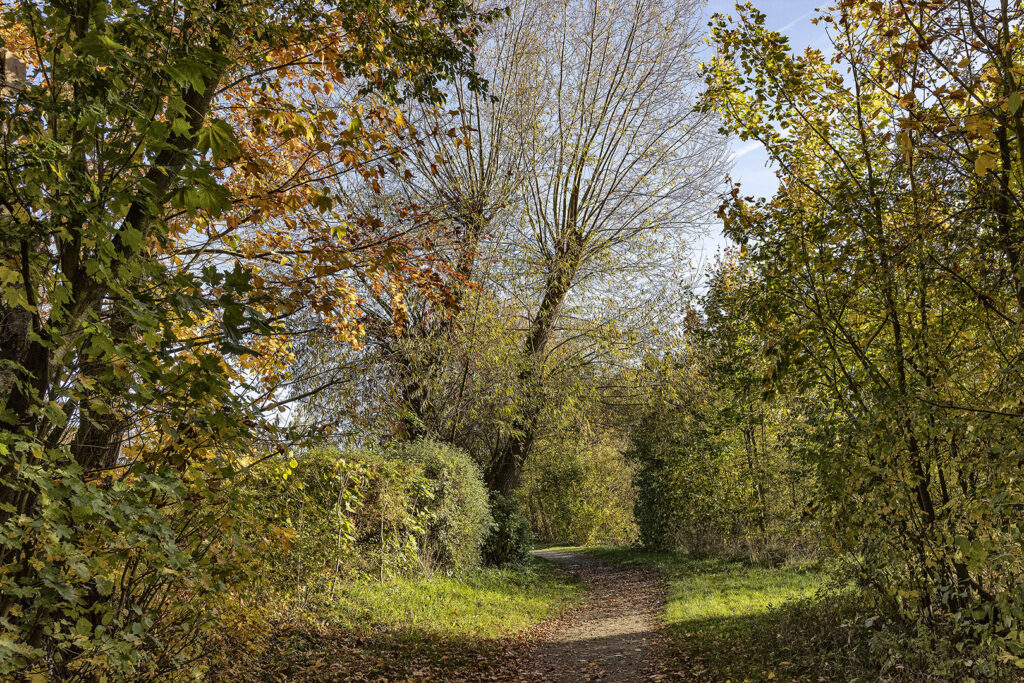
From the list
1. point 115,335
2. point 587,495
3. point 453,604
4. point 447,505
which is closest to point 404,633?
point 453,604

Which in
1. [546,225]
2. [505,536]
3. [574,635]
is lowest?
[574,635]

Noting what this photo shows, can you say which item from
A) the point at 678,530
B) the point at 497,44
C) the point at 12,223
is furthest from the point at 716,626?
the point at 497,44

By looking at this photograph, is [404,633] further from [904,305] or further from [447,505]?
[904,305]

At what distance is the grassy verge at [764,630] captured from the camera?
22.6 ft

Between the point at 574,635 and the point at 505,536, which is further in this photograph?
the point at 505,536

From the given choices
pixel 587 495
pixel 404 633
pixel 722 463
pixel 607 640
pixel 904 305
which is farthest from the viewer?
pixel 587 495

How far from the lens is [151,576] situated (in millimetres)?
3557

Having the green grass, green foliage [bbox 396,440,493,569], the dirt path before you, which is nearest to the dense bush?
green foliage [bbox 396,440,493,569]

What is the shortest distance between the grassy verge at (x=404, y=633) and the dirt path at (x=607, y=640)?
58 centimetres

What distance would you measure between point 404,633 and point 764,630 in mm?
5141

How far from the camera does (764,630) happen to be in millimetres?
8836

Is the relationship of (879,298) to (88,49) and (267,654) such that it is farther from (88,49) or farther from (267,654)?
(267,654)

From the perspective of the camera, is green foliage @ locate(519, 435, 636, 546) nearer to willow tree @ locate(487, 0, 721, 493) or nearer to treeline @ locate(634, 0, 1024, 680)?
willow tree @ locate(487, 0, 721, 493)

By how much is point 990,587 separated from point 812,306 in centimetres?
293
